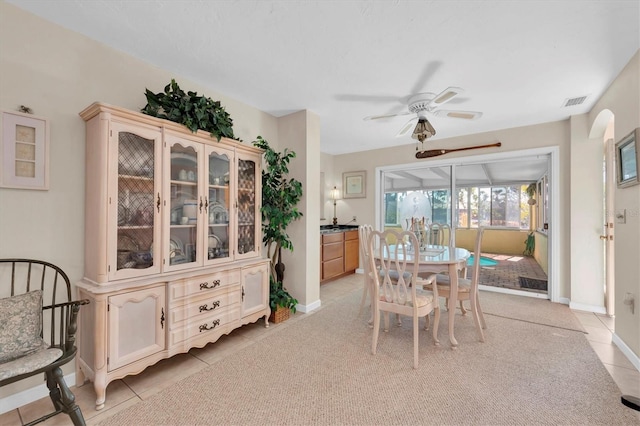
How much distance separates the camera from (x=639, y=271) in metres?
2.04

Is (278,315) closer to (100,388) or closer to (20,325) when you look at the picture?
(100,388)

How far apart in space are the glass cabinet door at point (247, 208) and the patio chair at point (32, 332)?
1.31m

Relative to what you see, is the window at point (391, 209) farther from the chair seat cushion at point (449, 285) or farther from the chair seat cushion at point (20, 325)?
the chair seat cushion at point (20, 325)

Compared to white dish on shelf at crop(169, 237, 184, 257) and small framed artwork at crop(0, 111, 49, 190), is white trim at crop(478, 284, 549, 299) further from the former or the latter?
small framed artwork at crop(0, 111, 49, 190)

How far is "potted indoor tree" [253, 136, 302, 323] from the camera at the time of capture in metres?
2.93

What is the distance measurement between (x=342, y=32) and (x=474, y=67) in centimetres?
124

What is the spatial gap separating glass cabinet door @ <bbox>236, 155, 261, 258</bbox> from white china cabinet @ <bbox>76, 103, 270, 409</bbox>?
0.14 ft

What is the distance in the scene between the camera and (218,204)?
2.49 m

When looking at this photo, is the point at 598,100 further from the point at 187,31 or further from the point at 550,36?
the point at 187,31

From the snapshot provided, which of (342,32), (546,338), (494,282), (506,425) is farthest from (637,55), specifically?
(494,282)

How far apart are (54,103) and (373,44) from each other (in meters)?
2.24

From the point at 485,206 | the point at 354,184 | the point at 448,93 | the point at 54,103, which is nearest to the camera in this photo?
the point at 54,103

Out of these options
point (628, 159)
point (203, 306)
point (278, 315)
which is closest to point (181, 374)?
point (203, 306)

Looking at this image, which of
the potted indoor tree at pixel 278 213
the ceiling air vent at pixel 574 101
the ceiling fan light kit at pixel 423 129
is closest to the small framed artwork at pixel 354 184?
the potted indoor tree at pixel 278 213
